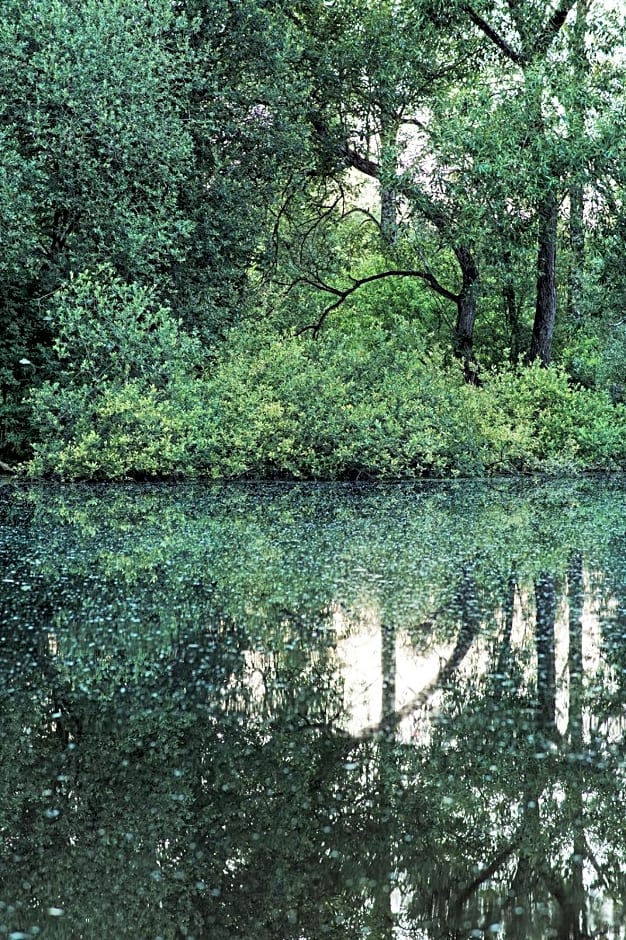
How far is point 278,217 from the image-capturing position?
2209 cm

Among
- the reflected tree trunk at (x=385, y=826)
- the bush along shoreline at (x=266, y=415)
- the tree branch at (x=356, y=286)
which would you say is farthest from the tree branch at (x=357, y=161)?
the reflected tree trunk at (x=385, y=826)

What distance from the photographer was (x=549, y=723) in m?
3.83

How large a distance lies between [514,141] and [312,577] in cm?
1112

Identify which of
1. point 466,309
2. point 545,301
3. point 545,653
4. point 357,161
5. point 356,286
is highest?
point 357,161

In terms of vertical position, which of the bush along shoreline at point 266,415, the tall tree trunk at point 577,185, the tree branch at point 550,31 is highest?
the tree branch at point 550,31

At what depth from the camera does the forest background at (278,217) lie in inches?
616

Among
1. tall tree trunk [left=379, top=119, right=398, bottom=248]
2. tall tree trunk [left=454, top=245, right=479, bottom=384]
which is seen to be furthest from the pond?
tall tree trunk [left=454, top=245, right=479, bottom=384]

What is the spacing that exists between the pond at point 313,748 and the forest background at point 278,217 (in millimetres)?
8184

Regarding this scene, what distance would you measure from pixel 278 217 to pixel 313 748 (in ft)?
64.3

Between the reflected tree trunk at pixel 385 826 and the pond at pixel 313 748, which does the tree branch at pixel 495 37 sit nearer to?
the pond at pixel 313 748

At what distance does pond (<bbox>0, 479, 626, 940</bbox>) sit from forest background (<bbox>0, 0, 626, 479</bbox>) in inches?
322

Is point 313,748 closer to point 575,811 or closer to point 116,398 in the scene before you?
point 575,811

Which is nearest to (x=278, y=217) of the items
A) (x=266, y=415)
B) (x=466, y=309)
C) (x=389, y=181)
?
(x=389, y=181)

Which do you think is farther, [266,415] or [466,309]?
[466,309]
